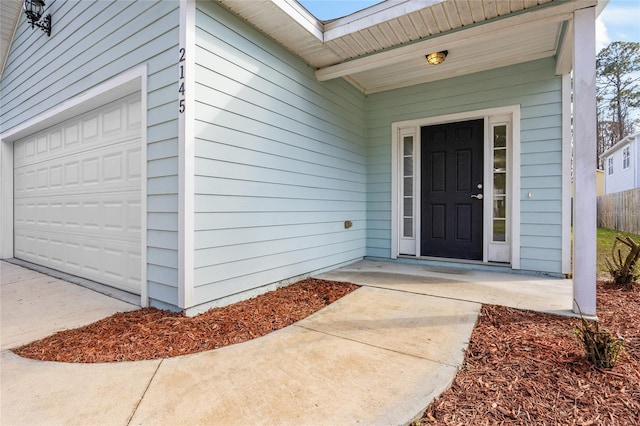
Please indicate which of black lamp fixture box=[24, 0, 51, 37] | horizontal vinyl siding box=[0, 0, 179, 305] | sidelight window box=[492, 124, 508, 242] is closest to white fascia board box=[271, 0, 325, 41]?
horizontal vinyl siding box=[0, 0, 179, 305]

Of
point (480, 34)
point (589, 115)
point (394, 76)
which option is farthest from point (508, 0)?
point (394, 76)

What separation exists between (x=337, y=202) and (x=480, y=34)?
2483 millimetres

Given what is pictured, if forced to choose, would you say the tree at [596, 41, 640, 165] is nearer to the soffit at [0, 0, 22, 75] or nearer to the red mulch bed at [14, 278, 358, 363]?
the red mulch bed at [14, 278, 358, 363]

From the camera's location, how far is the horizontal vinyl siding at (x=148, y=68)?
8.43ft

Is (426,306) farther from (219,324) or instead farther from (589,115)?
(589,115)

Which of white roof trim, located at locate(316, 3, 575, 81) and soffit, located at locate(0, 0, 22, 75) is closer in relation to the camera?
white roof trim, located at locate(316, 3, 575, 81)

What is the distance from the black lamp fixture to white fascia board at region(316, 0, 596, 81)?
3896mm

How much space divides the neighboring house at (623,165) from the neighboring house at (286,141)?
42.2 feet

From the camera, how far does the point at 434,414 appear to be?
1373 millimetres

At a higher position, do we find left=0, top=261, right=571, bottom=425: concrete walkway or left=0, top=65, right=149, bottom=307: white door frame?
left=0, top=65, right=149, bottom=307: white door frame

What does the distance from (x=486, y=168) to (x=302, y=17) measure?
3024 mm

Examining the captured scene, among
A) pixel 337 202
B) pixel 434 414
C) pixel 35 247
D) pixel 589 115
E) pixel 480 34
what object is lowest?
pixel 434 414

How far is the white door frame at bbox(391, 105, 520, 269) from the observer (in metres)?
3.89

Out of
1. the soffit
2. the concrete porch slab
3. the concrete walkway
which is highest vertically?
the soffit
